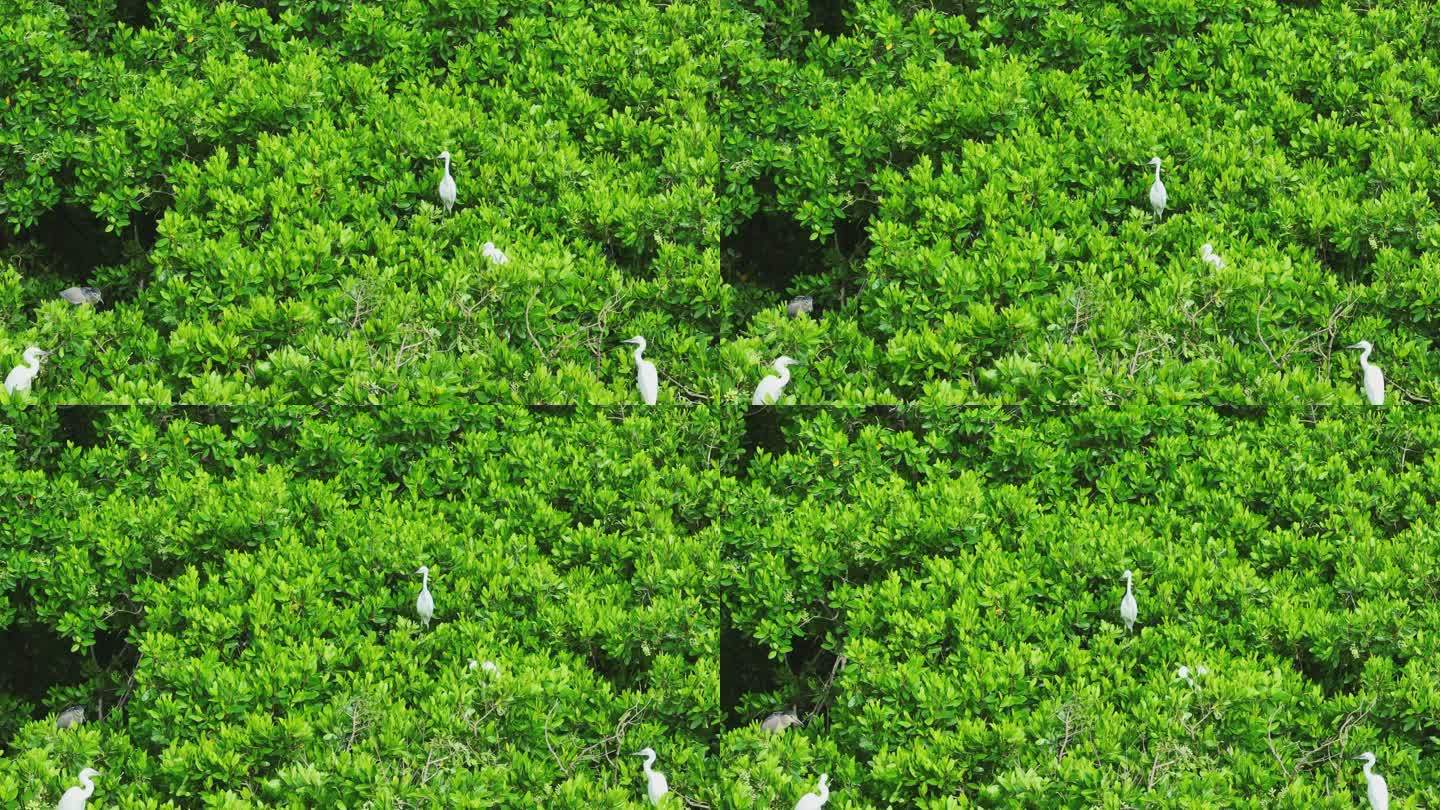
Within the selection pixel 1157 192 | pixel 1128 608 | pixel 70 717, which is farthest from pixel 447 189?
pixel 1128 608

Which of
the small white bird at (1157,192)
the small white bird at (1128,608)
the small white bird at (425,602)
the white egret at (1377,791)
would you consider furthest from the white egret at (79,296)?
the white egret at (1377,791)

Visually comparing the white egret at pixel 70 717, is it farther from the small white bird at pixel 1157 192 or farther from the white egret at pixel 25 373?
the small white bird at pixel 1157 192

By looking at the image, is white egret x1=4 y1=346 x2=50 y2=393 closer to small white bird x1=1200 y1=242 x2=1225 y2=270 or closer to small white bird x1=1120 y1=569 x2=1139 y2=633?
small white bird x1=1120 y1=569 x2=1139 y2=633

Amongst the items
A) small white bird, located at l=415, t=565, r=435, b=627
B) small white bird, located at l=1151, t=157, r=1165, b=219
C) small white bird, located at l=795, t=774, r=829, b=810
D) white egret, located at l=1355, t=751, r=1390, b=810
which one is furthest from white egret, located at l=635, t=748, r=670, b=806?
small white bird, located at l=1151, t=157, r=1165, b=219

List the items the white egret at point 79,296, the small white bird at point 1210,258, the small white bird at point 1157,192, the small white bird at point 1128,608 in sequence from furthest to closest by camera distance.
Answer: the white egret at point 79,296 < the small white bird at point 1157,192 < the small white bird at point 1210,258 < the small white bird at point 1128,608

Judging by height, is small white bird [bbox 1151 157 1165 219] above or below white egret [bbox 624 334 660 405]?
above

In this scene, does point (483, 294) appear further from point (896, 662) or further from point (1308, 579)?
point (1308, 579)
